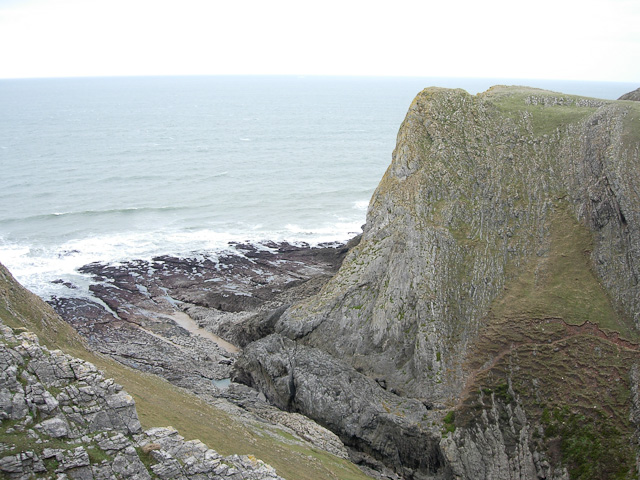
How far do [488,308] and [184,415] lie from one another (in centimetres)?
2302

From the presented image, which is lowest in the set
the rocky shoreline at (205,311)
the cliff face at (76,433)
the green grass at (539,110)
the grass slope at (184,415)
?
the rocky shoreline at (205,311)

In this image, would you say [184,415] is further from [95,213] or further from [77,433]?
[95,213]

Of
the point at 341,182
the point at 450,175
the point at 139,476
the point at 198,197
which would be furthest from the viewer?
the point at 341,182

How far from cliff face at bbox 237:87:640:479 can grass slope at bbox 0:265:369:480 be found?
5872 mm

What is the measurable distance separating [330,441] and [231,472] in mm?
14286

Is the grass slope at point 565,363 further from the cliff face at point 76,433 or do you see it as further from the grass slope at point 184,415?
the cliff face at point 76,433

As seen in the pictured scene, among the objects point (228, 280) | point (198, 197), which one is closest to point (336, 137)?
point (198, 197)

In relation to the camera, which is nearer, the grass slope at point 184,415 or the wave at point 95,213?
the grass slope at point 184,415

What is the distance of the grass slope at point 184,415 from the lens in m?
29.1

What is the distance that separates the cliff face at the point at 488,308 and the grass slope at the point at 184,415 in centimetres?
587

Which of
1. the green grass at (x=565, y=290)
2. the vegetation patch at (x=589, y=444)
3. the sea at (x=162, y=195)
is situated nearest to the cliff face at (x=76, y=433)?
the vegetation patch at (x=589, y=444)

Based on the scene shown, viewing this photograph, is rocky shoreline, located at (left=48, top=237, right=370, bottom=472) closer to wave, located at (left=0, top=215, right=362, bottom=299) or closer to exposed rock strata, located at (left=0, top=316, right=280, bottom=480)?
wave, located at (left=0, top=215, right=362, bottom=299)

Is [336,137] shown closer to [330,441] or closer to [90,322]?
[90,322]

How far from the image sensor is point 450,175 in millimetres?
50344
